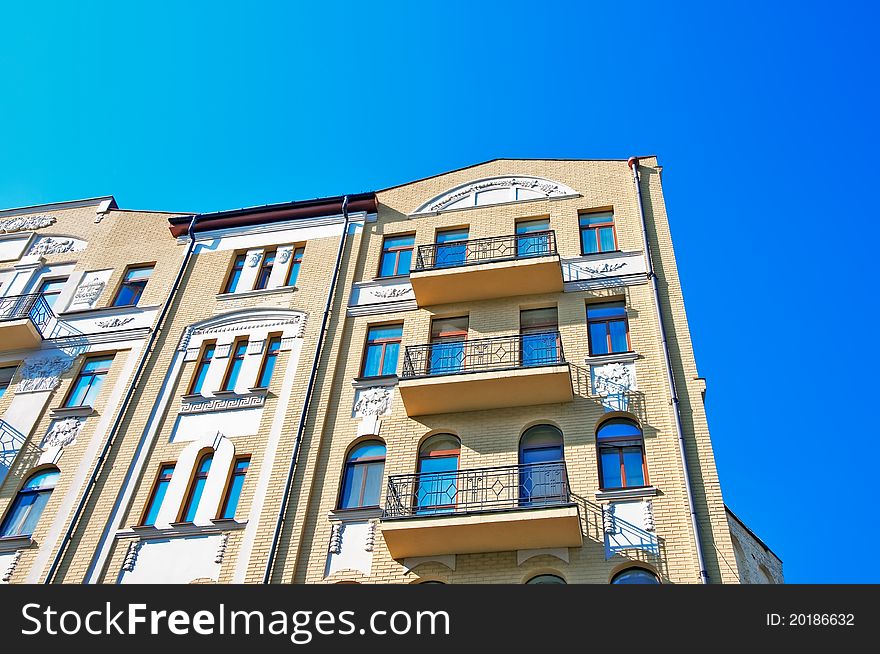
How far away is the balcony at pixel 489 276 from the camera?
18203 mm

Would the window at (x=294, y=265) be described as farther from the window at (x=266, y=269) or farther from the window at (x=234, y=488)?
the window at (x=234, y=488)

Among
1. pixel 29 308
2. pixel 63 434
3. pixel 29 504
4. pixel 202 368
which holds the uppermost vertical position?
pixel 29 308

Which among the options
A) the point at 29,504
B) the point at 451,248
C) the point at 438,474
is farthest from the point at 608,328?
the point at 29,504

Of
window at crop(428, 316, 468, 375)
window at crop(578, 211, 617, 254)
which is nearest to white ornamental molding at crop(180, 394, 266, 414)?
window at crop(428, 316, 468, 375)

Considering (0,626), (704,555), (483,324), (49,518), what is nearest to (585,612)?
(704,555)

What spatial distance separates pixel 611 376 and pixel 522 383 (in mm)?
1762

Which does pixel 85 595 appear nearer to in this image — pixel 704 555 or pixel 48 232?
pixel 704 555

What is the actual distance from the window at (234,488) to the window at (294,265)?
202 inches

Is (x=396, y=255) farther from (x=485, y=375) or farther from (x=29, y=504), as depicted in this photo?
(x=29, y=504)

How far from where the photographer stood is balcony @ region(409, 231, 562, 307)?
1820 centimetres

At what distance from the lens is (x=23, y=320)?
19.8 metres

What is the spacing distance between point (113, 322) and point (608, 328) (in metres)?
11.1

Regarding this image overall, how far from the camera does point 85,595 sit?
10203mm

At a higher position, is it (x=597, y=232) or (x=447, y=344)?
(x=597, y=232)
